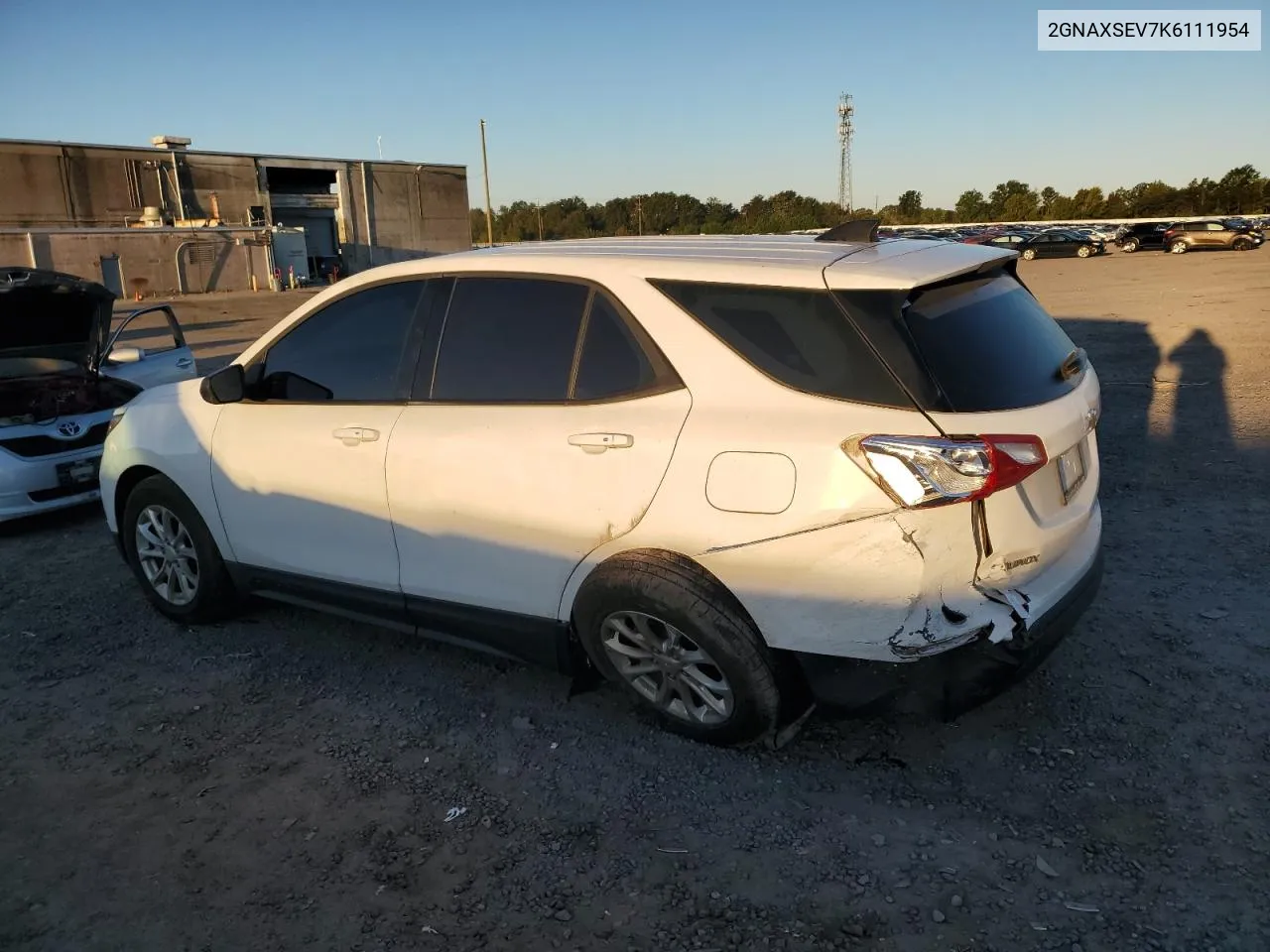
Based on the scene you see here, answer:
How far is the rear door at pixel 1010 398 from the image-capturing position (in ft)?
8.74

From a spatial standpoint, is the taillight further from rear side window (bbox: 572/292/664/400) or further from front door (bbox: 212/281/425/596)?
front door (bbox: 212/281/425/596)

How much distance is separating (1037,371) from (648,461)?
54.0 inches

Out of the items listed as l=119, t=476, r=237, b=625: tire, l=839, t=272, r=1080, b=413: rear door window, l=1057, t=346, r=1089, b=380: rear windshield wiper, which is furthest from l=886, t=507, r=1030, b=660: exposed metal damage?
l=119, t=476, r=237, b=625: tire

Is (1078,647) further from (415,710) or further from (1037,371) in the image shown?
(415,710)

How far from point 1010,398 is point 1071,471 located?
44 centimetres

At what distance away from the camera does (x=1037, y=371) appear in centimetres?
298

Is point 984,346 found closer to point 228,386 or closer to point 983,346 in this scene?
point 983,346

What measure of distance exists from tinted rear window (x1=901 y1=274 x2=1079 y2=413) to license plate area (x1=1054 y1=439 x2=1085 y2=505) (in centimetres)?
20

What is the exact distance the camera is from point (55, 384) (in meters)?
6.61

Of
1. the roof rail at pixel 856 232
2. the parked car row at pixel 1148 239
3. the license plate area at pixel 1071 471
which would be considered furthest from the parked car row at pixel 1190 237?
the license plate area at pixel 1071 471

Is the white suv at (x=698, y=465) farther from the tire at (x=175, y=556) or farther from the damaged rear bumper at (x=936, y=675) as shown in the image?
the tire at (x=175, y=556)

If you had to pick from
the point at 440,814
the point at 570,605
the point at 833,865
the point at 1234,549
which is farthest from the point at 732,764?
the point at 1234,549

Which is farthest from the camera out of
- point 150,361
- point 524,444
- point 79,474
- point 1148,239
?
point 1148,239

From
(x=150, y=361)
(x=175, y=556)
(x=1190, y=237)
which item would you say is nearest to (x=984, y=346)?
(x=175, y=556)
